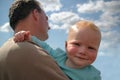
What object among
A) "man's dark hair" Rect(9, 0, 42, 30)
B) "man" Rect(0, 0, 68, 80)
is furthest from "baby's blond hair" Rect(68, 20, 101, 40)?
"man's dark hair" Rect(9, 0, 42, 30)

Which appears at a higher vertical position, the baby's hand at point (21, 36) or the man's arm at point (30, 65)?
the baby's hand at point (21, 36)

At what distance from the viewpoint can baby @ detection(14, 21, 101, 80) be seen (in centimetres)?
382

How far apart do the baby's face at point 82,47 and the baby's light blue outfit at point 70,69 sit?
85 mm

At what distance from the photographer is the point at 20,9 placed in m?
5.07

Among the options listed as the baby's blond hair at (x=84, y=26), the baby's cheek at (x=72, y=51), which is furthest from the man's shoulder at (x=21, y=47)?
the baby's blond hair at (x=84, y=26)

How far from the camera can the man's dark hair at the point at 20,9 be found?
4848 mm

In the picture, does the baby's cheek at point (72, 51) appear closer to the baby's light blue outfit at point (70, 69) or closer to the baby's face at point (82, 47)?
the baby's face at point (82, 47)

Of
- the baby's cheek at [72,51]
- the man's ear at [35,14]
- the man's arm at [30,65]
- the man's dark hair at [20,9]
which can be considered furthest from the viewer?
the man's ear at [35,14]

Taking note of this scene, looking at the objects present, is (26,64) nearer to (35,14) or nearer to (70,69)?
(70,69)

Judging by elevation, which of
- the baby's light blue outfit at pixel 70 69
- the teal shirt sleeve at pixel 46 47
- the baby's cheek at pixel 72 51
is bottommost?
the baby's light blue outfit at pixel 70 69

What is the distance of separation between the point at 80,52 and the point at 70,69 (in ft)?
0.72

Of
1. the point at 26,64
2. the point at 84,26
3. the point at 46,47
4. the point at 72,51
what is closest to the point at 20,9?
the point at 46,47

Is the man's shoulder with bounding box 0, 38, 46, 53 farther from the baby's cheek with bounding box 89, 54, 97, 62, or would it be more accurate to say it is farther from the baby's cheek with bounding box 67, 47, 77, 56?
the baby's cheek with bounding box 89, 54, 97, 62

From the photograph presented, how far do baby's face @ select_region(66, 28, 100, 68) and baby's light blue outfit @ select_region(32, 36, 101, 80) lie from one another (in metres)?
0.08
